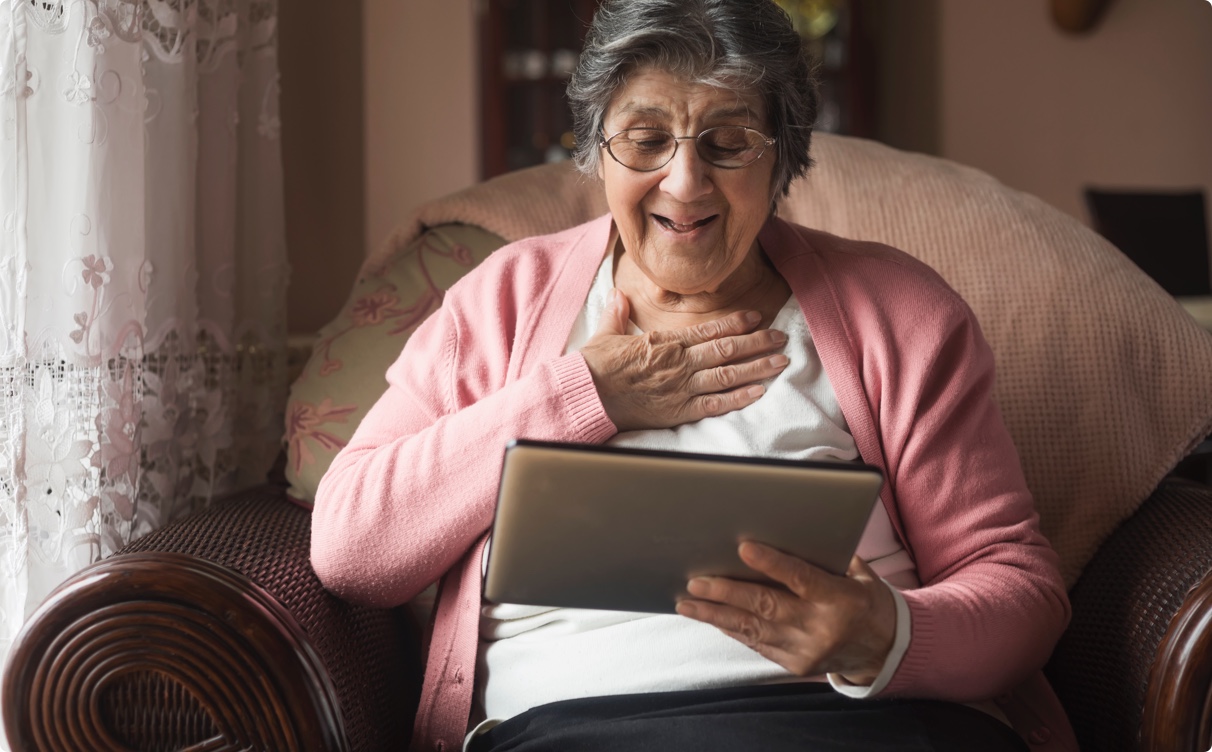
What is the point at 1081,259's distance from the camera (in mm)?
1425

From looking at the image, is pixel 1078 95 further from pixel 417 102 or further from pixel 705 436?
pixel 705 436

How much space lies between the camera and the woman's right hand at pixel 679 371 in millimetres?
1064

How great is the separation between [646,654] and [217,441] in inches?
28.4

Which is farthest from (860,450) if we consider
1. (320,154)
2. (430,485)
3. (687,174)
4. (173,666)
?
(320,154)

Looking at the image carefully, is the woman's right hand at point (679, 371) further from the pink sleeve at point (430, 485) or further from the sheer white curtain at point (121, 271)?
the sheer white curtain at point (121, 271)

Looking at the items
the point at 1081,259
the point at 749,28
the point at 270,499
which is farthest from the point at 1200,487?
the point at 270,499

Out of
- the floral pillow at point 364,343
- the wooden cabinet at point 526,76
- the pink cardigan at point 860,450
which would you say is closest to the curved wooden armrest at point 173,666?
the pink cardigan at point 860,450

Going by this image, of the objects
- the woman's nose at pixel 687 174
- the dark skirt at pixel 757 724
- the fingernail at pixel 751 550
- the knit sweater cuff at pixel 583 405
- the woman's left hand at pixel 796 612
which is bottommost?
the dark skirt at pixel 757 724

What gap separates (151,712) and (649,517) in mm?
504

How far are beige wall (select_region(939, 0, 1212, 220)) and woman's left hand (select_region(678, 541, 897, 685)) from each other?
3.48 meters

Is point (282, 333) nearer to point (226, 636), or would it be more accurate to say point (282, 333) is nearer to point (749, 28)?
point (226, 636)

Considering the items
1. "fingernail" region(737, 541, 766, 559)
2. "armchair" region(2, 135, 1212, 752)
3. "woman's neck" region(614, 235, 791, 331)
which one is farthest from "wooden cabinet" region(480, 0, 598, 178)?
"fingernail" region(737, 541, 766, 559)

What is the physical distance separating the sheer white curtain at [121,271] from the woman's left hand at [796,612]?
69cm

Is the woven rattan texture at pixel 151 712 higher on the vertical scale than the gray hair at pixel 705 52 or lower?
lower
